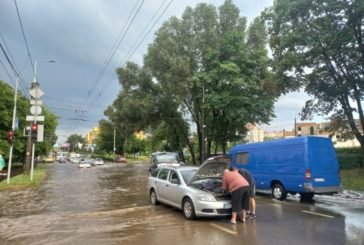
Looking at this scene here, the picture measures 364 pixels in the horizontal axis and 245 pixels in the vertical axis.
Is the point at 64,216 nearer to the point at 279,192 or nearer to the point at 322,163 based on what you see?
the point at 279,192

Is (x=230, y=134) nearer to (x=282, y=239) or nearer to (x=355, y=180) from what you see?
(x=355, y=180)

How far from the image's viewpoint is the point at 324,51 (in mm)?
23234

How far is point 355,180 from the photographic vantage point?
71.5 ft

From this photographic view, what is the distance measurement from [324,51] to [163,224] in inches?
699

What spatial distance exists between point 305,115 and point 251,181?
19.9 metres

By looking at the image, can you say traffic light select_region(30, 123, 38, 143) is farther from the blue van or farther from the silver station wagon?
the blue van

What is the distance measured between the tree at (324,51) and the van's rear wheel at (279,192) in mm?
11648

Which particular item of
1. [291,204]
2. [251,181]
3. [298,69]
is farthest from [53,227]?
Answer: [298,69]

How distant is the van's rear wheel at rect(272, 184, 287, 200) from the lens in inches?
572

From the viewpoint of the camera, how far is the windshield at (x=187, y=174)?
37.0 feet

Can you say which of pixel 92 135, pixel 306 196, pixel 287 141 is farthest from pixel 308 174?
pixel 92 135

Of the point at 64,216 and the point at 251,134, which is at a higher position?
the point at 251,134

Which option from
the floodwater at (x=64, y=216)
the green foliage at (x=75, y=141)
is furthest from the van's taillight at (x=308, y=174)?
the green foliage at (x=75, y=141)

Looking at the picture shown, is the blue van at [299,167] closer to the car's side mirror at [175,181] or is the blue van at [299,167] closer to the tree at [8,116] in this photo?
the car's side mirror at [175,181]
